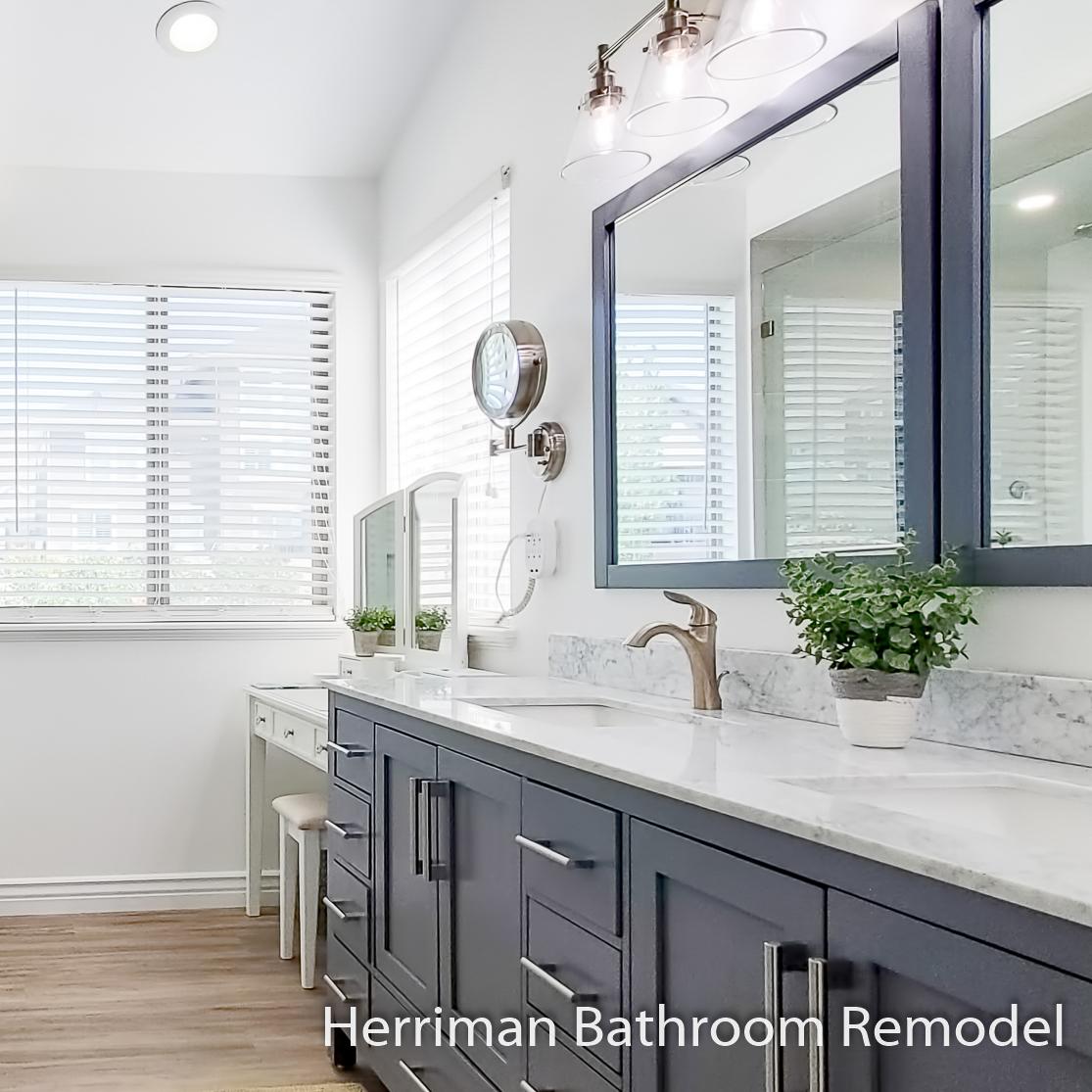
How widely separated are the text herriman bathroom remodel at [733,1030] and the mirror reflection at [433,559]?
4.51 feet

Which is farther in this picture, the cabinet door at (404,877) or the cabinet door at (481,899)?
the cabinet door at (404,877)

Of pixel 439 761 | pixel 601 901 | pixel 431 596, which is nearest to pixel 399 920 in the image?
pixel 439 761

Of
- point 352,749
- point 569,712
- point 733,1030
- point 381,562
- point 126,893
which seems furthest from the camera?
point 126,893

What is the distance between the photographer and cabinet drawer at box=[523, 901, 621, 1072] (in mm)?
1669

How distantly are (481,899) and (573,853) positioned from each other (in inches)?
17.3

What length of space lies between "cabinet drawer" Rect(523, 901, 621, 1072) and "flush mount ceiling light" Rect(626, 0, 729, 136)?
4.52 ft

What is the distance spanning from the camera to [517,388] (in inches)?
131

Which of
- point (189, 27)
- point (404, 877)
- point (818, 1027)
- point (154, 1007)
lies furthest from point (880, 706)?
point (189, 27)

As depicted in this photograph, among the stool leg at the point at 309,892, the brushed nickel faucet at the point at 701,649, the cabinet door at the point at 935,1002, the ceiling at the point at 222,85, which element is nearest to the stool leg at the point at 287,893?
the stool leg at the point at 309,892

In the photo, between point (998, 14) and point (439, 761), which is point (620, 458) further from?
point (998, 14)

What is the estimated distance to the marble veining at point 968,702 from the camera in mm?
1597

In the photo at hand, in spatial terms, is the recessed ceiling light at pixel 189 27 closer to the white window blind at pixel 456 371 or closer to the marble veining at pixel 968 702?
the white window blind at pixel 456 371

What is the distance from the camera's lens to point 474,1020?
2.17 metres

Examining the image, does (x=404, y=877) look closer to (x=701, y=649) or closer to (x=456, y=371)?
(x=701, y=649)
